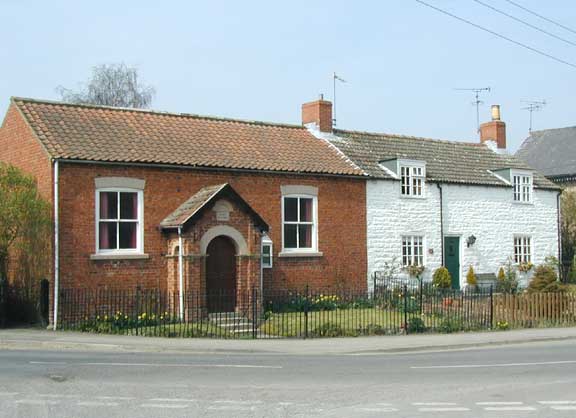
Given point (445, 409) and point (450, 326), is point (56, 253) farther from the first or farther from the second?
point (445, 409)

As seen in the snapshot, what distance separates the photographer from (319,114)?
30688 millimetres

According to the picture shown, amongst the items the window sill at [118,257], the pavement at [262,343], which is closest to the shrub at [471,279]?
the pavement at [262,343]

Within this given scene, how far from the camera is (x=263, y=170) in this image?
85.2 ft

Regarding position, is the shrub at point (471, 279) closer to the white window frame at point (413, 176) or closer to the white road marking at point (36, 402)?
the white window frame at point (413, 176)

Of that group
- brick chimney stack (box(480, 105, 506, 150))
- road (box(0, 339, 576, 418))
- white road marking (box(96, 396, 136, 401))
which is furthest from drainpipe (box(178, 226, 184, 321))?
brick chimney stack (box(480, 105, 506, 150))

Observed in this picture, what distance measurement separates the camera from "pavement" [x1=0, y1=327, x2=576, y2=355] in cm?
1797

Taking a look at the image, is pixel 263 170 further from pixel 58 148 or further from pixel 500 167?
pixel 500 167

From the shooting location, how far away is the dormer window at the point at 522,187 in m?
34.2

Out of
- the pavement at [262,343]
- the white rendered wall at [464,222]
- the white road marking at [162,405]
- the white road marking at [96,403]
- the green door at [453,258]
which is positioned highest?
the white rendered wall at [464,222]

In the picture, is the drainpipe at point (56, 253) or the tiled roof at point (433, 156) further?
the tiled roof at point (433, 156)

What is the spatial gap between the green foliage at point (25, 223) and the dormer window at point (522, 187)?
20.9 meters

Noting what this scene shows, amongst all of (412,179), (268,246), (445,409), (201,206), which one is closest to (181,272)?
(201,206)

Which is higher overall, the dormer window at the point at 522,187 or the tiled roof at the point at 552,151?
the tiled roof at the point at 552,151

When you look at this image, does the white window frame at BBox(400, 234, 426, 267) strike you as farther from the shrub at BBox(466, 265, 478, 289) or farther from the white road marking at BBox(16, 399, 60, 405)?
the white road marking at BBox(16, 399, 60, 405)
